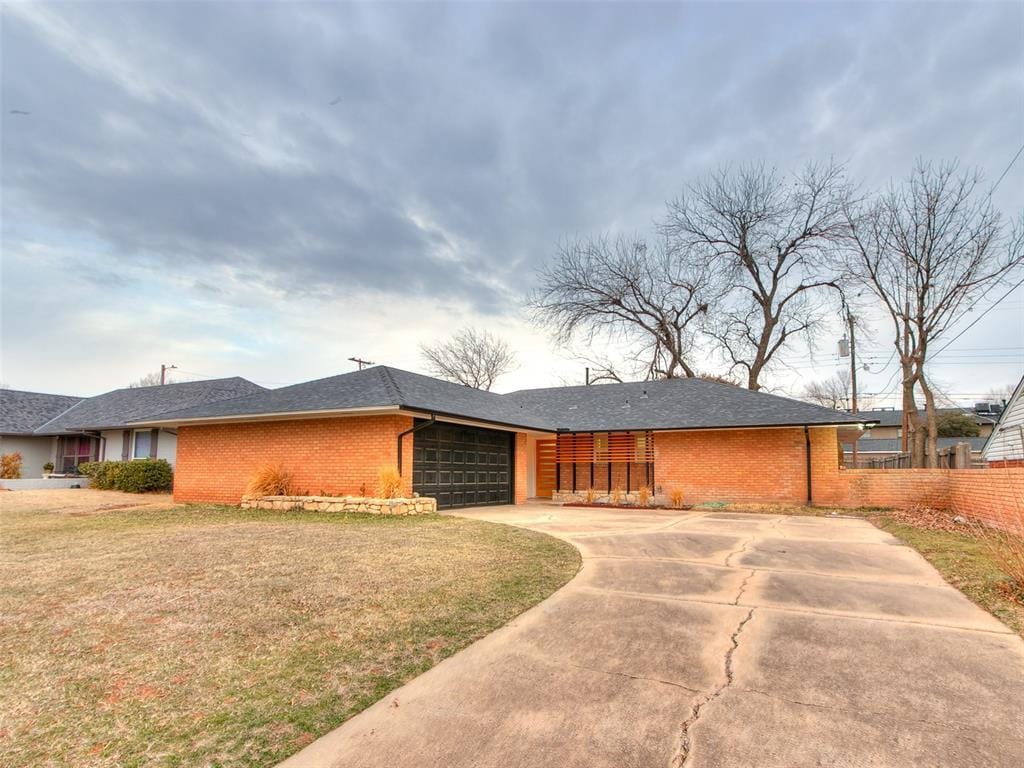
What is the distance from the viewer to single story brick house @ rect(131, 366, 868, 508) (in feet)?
44.3

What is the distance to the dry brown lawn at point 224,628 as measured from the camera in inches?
111

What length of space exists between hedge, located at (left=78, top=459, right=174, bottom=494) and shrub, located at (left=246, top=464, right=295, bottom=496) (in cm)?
772

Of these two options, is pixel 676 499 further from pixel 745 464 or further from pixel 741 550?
pixel 741 550

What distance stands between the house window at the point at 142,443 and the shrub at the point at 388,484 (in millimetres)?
15327

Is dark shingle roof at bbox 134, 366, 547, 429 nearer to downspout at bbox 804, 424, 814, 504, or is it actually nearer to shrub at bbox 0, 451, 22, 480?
downspout at bbox 804, 424, 814, 504

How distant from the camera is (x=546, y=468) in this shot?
21.1 meters

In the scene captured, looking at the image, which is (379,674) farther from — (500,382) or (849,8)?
(500,382)

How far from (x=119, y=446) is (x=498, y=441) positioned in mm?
17570

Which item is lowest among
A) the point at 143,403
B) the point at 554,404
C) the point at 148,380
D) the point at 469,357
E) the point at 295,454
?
the point at 295,454

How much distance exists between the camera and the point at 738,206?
2780 centimetres

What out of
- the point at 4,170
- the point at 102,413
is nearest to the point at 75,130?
the point at 4,170

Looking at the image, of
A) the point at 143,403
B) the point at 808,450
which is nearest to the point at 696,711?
the point at 808,450

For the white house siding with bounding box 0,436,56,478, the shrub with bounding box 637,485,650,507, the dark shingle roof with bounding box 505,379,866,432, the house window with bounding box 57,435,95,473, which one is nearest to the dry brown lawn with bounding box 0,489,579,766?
the shrub with bounding box 637,485,650,507

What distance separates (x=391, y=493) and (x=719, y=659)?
954 cm
